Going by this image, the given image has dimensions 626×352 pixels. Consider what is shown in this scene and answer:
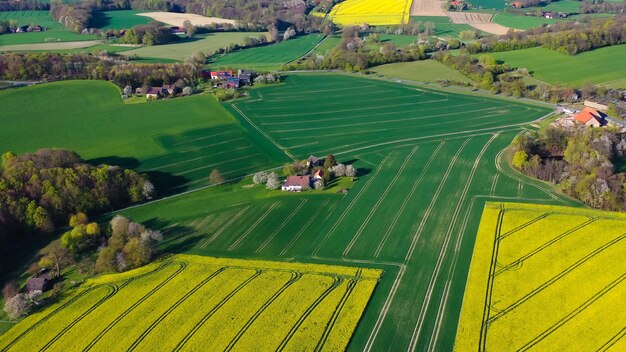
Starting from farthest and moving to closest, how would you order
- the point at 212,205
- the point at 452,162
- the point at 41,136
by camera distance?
the point at 41,136, the point at 452,162, the point at 212,205

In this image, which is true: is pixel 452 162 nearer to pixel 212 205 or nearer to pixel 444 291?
pixel 444 291

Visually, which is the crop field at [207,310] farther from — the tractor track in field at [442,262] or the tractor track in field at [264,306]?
the tractor track in field at [442,262]

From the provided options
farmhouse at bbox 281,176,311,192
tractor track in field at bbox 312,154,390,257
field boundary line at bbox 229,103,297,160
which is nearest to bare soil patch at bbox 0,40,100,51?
field boundary line at bbox 229,103,297,160

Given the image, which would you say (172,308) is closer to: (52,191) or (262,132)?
(52,191)

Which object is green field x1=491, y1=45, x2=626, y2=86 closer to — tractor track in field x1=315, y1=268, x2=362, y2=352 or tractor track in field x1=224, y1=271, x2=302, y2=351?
tractor track in field x1=315, y1=268, x2=362, y2=352

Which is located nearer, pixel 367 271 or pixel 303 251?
pixel 367 271

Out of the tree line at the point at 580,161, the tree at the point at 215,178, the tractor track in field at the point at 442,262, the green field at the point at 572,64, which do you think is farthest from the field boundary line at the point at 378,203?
the green field at the point at 572,64

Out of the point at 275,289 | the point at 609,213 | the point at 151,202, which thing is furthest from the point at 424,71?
the point at 275,289
